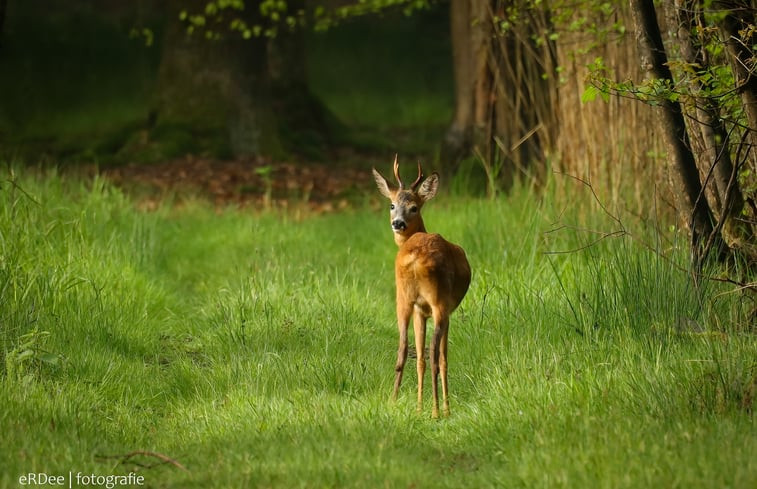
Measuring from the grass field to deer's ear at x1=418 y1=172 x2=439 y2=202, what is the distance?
846 mm

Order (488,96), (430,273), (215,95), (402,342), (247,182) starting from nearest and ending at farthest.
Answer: (430,273) → (402,342) → (488,96) → (247,182) → (215,95)

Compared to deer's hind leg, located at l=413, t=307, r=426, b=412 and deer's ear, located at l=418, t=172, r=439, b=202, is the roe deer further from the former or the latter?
deer's ear, located at l=418, t=172, r=439, b=202

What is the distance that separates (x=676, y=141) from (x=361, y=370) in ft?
7.71

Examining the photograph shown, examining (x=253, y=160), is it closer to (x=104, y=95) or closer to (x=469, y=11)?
(x=469, y=11)

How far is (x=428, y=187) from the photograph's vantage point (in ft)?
21.3

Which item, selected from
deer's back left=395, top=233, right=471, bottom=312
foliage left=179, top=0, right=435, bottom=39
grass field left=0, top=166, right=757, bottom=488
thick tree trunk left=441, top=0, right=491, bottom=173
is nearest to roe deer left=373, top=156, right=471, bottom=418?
Result: deer's back left=395, top=233, right=471, bottom=312

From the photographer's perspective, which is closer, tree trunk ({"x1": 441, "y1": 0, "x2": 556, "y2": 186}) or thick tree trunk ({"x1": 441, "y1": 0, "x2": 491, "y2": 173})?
tree trunk ({"x1": 441, "y1": 0, "x2": 556, "y2": 186})

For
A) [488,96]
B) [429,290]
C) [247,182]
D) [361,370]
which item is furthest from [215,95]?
[429,290]

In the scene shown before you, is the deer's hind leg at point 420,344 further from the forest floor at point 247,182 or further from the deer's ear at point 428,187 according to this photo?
the forest floor at point 247,182

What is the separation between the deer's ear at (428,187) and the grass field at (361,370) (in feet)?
2.77

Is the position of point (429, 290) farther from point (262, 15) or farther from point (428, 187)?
point (262, 15)

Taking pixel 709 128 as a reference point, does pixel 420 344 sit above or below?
below

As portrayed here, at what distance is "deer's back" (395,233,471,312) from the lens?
574 cm

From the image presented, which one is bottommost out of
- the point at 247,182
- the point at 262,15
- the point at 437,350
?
the point at 437,350
